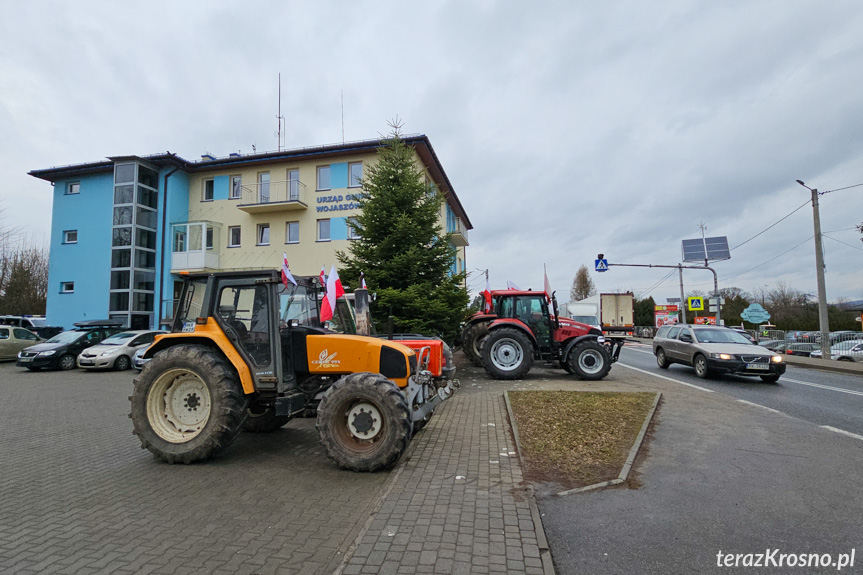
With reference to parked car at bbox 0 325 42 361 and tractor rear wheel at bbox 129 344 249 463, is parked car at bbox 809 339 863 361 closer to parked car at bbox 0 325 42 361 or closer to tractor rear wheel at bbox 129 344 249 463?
tractor rear wheel at bbox 129 344 249 463

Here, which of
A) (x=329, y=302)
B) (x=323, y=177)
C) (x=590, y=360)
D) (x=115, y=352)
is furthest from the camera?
(x=323, y=177)

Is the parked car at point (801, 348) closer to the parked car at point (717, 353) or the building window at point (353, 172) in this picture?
the parked car at point (717, 353)

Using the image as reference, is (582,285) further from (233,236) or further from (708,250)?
(233,236)

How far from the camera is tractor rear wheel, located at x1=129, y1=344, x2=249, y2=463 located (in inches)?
200

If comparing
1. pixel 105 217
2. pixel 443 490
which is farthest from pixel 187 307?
pixel 105 217

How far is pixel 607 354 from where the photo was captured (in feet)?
39.7

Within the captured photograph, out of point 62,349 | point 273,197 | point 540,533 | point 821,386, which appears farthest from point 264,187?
point 540,533

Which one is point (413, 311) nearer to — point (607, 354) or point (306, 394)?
point (607, 354)

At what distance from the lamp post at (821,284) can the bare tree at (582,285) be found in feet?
228

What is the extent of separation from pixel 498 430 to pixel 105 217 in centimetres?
2830

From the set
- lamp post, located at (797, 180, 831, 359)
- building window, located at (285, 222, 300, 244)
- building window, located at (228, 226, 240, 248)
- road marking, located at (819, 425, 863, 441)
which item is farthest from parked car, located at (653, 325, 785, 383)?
building window, located at (228, 226, 240, 248)

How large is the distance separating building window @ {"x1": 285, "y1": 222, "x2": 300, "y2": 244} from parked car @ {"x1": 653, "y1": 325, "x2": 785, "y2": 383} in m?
18.9

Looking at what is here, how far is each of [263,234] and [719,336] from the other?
22328mm

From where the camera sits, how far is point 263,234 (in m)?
25.7
